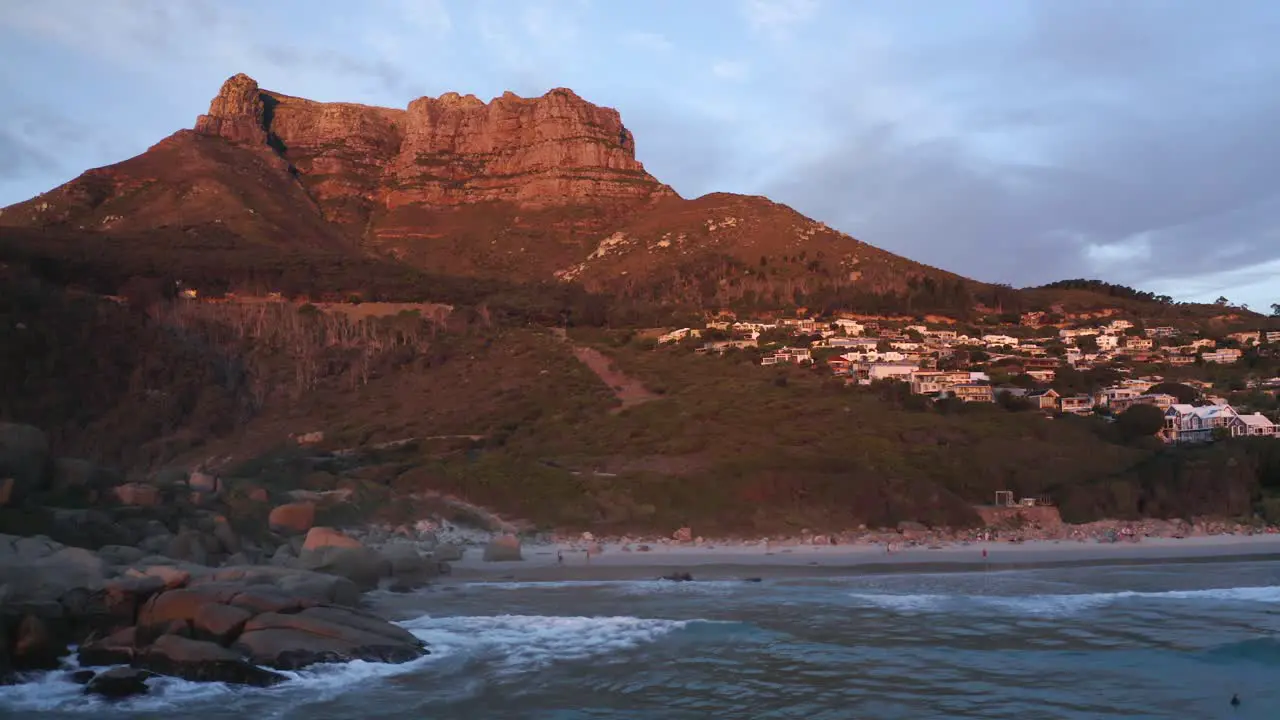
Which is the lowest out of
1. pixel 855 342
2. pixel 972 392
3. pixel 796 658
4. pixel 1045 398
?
pixel 796 658

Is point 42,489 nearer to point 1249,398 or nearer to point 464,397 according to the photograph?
point 464,397

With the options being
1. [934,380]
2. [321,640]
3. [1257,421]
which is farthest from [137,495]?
[1257,421]

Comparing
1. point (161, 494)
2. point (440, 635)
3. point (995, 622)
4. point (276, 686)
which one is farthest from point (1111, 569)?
point (161, 494)

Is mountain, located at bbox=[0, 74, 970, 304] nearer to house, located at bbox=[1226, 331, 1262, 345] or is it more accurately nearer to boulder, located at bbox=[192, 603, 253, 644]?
house, located at bbox=[1226, 331, 1262, 345]

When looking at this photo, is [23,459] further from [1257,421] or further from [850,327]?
[850,327]

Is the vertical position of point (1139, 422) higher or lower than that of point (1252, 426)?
higher

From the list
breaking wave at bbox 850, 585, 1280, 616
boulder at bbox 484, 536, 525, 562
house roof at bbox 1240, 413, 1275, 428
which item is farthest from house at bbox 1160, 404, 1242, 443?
boulder at bbox 484, 536, 525, 562
